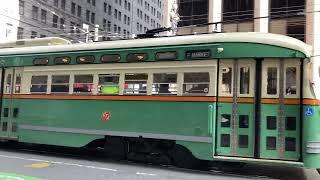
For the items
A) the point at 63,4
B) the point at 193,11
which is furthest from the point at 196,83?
the point at 63,4

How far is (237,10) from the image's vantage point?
41656mm

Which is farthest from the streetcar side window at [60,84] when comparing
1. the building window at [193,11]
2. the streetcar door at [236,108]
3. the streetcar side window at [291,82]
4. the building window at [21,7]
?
the building window at [21,7]

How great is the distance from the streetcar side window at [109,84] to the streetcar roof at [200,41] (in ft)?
2.72

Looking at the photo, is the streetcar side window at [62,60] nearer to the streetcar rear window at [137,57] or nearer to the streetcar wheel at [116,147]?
the streetcar rear window at [137,57]

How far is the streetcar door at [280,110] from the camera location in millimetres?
10969

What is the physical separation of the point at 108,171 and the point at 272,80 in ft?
14.8

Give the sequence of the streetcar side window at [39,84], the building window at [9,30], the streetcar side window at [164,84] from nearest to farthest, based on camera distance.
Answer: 1. the streetcar side window at [164,84]
2. the streetcar side window at [39,84]
3. the building window at [9,30]

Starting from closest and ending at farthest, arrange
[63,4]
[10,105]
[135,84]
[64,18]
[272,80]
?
[272,80] → [135,84] → [10,105] → [64,18] → [63,4]

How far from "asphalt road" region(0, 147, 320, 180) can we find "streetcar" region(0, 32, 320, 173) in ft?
1.52

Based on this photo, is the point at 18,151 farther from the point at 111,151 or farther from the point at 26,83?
the point at 111,151

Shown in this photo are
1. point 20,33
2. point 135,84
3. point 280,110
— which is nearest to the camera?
point 280,110

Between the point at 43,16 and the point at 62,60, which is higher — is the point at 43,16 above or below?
above

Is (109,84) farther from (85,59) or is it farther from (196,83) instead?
(196,83)

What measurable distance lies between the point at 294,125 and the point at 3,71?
9.55 metres
